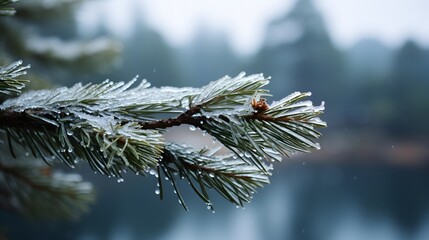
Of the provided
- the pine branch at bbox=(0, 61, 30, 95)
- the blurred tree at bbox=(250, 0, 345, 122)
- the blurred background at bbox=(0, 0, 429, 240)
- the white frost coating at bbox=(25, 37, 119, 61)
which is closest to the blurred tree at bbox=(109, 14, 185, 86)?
the blurred background at bbox=(0, 0, 429, 240)

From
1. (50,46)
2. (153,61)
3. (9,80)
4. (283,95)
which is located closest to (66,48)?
(50,46)

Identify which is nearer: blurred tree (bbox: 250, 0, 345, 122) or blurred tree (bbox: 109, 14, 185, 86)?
blurred tree (bbox: 109, 14, 185, 86)

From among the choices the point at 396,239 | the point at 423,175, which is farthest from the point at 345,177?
the point at 396,239

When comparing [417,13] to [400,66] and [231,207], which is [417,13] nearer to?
[400,66]

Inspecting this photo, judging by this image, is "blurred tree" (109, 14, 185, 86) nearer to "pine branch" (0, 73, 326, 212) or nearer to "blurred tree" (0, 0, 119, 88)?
"blurred tree" (0, 0, 119, 88)

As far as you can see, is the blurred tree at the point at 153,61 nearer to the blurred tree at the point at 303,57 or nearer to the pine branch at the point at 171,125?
the blurred tree at the point at 303,57

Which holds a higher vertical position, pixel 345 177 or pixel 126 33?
pixel 126 33

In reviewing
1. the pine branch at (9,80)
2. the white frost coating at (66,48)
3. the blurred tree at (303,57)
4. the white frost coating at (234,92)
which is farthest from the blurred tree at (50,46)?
the blurred tree at (303,57)
